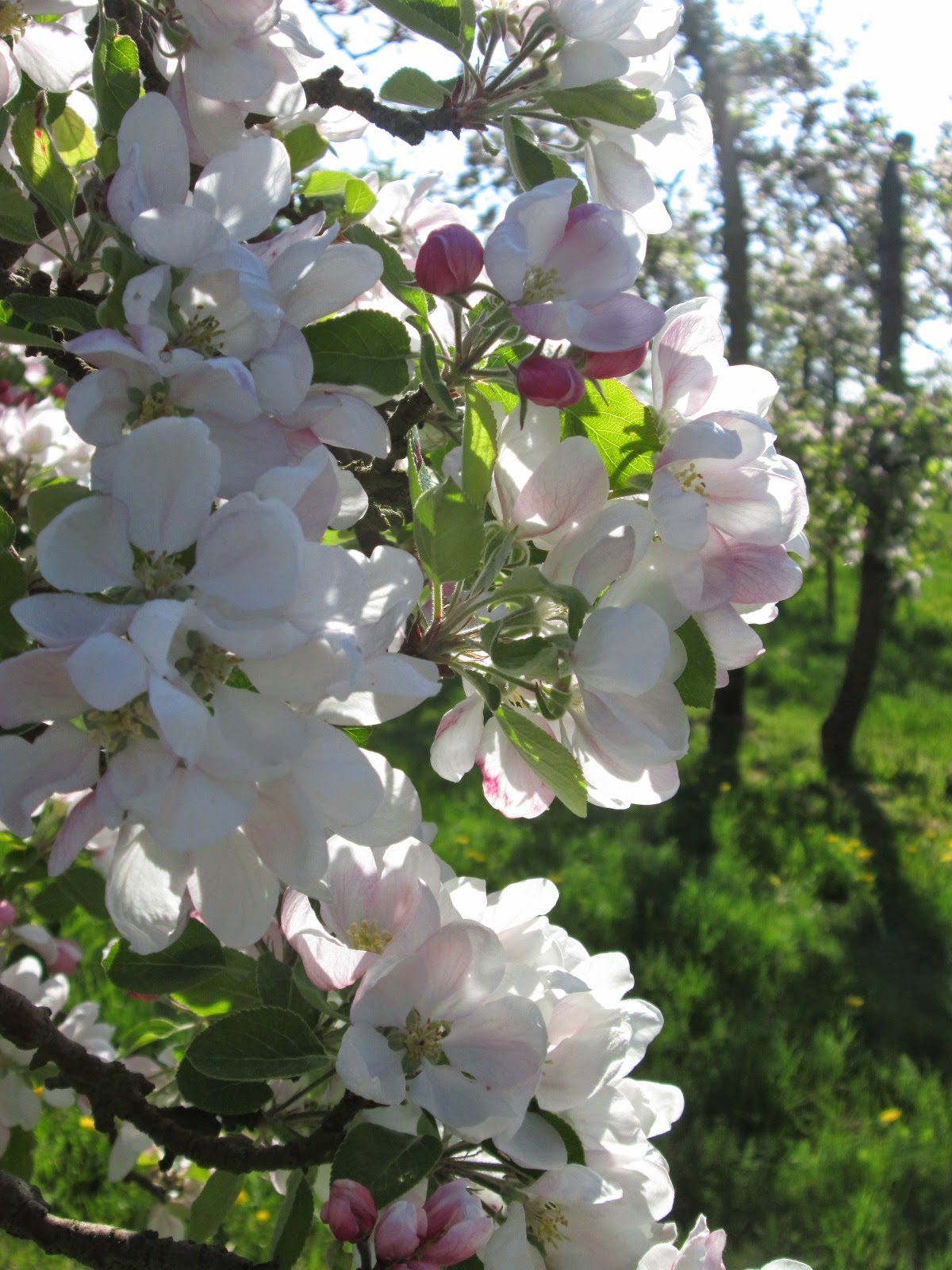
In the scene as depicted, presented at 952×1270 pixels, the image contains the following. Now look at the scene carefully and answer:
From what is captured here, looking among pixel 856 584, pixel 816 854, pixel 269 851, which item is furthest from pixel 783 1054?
pixel 856 584

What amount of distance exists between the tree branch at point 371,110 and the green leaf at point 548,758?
21.5 inches

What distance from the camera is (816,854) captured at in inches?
186

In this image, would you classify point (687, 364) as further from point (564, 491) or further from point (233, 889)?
point (233, 889)

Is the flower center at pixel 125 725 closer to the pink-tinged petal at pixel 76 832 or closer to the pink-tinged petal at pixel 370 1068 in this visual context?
the pink-tinged petal at pixel 76 832

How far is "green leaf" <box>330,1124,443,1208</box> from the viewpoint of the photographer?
0.78 metres

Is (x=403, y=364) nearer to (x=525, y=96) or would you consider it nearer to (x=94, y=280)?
(x=525, y=96)

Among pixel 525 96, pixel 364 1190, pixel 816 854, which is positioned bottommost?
pixel 816 854

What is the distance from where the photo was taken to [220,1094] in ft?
2.89

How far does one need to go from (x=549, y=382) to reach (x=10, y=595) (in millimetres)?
347

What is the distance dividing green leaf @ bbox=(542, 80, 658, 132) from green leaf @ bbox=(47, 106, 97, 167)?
1.34 ft

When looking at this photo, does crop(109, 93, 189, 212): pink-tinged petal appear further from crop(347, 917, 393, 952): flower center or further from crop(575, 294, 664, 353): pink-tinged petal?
crop(347, 917, 393, 952): flower center

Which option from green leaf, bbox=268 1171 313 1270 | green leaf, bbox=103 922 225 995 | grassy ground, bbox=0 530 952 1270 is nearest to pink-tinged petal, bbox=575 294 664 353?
green leaf, bbox=103 922 225 995

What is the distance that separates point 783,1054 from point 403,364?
2858 millimetres

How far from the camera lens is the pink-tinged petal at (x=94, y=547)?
578 mm
